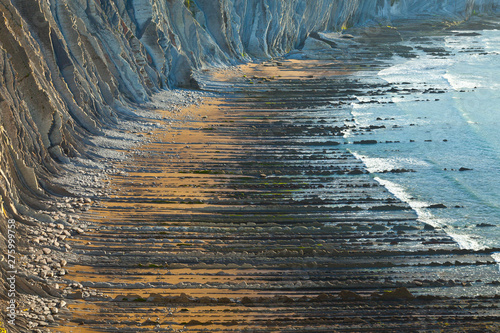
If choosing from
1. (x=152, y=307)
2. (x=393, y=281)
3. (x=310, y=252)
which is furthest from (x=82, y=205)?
(x=393, y=281)

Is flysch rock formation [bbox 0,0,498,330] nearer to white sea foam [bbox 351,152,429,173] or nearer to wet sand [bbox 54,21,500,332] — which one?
wet sand [bbox 54,21,500,332]

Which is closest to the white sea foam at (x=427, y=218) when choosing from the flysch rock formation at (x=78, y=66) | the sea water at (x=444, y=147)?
the sea water at (x=444, y=147)

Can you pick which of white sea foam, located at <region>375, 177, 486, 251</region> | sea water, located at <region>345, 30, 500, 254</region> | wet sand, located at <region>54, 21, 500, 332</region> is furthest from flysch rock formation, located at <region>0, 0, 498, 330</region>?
sea water, located at <region>345, 30, 500, 254</region>

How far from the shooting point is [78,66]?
972 inches

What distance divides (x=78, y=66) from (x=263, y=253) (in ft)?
46.0

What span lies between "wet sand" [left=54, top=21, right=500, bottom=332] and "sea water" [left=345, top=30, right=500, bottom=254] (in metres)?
1.18

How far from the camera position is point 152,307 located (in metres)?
12.7

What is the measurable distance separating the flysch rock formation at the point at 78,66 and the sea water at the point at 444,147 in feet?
39.1

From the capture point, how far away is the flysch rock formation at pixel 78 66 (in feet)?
56.3

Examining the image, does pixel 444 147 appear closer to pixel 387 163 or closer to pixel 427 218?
pixel 387 163

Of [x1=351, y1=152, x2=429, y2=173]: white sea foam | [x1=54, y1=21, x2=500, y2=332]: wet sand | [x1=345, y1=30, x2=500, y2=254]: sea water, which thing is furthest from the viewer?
[x1=351, y1=152, x2=429, y2=173]: white sea foam

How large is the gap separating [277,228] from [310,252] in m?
1.68

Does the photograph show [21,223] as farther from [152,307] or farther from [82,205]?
[152,307]

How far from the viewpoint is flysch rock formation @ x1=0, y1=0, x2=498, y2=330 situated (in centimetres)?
1717
